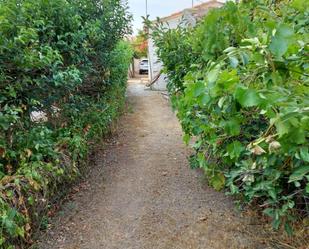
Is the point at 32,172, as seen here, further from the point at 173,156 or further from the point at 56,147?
the point at 173,156

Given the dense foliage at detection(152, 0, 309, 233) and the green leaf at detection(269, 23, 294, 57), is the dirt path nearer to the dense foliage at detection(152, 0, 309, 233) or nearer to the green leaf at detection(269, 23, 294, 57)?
the dense foliage at detection(152, 0, 309, 233)

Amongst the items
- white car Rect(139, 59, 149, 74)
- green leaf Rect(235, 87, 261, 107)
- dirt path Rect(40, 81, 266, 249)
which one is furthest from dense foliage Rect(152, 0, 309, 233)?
white car Rect(139, 59, 149, 74)

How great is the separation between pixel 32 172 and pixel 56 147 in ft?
2.66

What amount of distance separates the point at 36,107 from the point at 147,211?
1.77 meters

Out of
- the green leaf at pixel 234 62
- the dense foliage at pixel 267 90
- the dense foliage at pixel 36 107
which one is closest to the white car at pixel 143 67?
the dense foliage at pixel 36 107

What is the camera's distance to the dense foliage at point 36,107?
105 inches

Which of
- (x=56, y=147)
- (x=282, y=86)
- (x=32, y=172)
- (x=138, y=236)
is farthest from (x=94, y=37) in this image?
(x=282, y=86)

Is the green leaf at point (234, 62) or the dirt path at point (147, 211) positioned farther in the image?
the dirt path at point (147, 211)

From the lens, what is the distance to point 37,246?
9.52 feet

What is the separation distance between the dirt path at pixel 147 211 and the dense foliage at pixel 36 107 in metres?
0.42

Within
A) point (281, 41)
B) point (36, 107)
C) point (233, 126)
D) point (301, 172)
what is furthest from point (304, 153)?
point (36, 107)

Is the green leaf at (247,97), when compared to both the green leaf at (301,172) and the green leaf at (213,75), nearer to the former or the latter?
the green leaf at (213,75)

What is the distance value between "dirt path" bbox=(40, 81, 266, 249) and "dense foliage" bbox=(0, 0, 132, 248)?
418 mm

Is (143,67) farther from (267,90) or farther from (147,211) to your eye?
(267,90)
